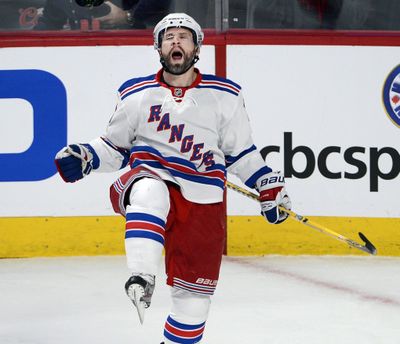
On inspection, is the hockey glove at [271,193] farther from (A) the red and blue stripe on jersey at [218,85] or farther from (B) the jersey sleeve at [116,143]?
(B) the jersey sleeve at [116,143]

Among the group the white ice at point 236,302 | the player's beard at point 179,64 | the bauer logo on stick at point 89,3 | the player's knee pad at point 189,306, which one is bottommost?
the white ice at point 236,302

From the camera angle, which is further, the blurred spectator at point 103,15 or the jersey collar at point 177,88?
the blurred spectator at point 103,15

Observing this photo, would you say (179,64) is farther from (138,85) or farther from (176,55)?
(138,85)

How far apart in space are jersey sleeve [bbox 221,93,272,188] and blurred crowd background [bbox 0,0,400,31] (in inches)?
87.5

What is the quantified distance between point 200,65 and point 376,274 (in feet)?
4.51

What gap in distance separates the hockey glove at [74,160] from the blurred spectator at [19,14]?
7.70ft

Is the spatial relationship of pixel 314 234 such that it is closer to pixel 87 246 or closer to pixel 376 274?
pixel 376 274

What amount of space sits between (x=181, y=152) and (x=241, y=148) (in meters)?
0.22

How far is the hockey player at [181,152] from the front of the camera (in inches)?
129

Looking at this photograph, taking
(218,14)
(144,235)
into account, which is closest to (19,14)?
(218,14)

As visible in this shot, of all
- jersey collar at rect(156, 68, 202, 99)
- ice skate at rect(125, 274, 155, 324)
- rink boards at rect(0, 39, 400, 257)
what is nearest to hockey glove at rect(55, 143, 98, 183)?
jersey collar at rect(156, 68, 202, 99)

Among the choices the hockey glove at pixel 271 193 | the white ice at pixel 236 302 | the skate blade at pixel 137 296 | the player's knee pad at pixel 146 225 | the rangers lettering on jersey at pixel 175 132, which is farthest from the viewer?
the white ice at pixel 236 302

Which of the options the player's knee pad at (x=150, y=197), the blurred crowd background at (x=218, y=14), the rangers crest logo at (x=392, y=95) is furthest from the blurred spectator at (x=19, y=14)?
the player's knee pad at (x=150, y=197)

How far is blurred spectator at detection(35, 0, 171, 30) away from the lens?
5.58 metres
